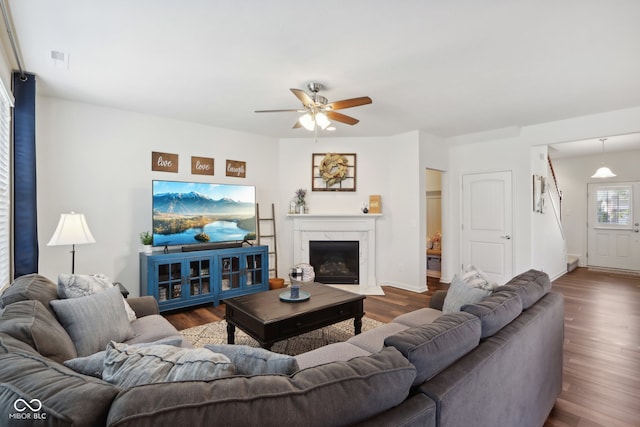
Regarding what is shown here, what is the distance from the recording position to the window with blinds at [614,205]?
255 inches

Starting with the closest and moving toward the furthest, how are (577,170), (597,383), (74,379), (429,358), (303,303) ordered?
(74,379)
(429,358)
(597,383)
(303,303)
(577,170)

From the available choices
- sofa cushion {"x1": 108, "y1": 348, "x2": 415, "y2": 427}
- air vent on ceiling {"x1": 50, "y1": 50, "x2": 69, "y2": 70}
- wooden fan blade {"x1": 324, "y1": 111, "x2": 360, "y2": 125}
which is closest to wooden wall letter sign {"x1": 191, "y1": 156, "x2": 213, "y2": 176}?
air vent on ceiling {"x1": 50, "y1": 50, "x2": 69, "y2": 70}

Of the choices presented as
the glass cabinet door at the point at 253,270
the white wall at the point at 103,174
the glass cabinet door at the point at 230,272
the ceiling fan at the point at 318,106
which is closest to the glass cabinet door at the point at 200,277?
the glass cabinet door at the point at 230,272

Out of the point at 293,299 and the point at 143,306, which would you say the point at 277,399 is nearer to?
the point at 293,299

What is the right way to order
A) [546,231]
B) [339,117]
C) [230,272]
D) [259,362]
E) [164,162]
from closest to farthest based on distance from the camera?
[259,362] → [339,117] → [164,162] → [230,272] → [546,231]

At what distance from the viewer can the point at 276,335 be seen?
2.41m

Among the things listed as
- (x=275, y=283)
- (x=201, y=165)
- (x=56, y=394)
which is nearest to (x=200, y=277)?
(x=275, y=283)

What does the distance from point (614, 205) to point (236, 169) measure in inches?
306

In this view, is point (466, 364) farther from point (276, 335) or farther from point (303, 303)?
point (303, 303)

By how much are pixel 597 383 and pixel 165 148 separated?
5.09m

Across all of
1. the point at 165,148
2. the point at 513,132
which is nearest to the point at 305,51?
the point at 165,148

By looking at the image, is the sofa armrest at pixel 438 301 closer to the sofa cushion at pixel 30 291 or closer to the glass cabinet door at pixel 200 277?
the sofa cushion at pixel 30 291

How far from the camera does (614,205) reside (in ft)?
21.7

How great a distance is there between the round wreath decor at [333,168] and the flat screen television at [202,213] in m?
1.26
